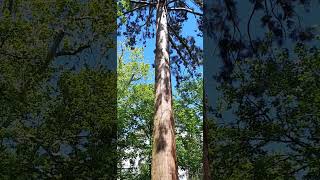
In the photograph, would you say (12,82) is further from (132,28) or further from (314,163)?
(314,163)

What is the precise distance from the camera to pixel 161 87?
4672 mm

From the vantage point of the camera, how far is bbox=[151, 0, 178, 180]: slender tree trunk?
3.85 metres

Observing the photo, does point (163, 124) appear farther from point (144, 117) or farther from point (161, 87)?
point (144, 117)

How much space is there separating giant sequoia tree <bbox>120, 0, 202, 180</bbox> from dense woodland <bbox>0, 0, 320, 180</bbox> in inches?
0.8

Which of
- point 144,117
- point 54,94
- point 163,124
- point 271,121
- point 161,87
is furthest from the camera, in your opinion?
point 144,117

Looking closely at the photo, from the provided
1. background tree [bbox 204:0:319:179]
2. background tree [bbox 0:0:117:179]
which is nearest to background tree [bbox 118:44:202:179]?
background tree [bbox 0:0:117:179]

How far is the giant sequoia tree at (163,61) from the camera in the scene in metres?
3.94

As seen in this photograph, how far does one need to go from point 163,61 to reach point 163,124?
3.14 ft

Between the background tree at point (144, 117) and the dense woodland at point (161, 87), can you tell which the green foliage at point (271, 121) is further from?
the background tree at point (144, 117)

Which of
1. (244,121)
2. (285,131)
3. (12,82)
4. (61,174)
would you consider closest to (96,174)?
(61,174)

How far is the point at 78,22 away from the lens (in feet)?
21.8

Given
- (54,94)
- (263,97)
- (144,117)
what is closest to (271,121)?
(263,97)

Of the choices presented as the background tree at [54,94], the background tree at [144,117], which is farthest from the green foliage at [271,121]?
the background tree at [144,117]

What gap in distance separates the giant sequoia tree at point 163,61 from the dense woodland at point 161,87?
0.02m
